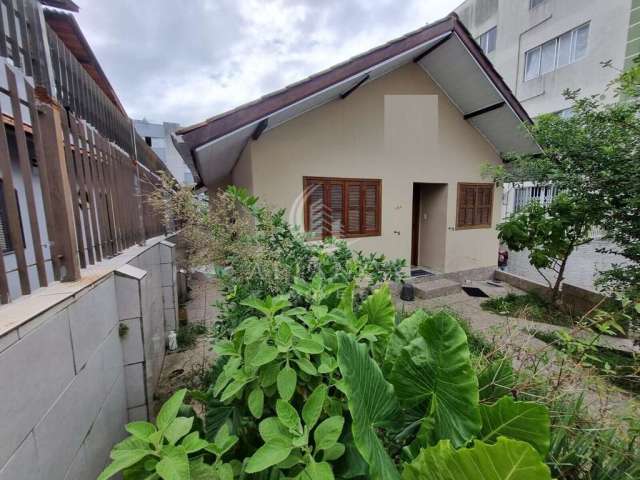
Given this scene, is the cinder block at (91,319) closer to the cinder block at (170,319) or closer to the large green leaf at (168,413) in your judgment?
the large green leaf at (168,413)

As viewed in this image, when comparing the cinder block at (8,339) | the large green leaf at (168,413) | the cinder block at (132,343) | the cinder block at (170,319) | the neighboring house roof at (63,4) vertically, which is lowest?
the cinder block at (170,319)

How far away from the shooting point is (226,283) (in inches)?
79.5

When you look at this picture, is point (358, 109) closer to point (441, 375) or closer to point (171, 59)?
point (171, 59)

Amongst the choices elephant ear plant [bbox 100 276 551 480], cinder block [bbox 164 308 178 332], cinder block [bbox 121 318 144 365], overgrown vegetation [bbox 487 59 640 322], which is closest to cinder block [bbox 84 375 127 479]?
cinder block [bbox 121 318 144 365]

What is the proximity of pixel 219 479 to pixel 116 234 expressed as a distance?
2238 millimetres

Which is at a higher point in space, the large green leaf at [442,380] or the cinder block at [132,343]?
the large green leaf at [442,380]

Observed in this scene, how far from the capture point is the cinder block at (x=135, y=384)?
190 cm

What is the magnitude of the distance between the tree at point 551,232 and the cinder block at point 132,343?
651cm

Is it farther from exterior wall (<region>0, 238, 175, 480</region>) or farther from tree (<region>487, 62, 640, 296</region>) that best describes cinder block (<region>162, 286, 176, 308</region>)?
tree (<region>487, 62, 640, 296</region>)

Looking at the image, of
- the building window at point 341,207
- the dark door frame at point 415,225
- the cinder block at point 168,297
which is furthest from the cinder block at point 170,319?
the dark door frame at point 415,225

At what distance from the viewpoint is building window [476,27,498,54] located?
14.4 m

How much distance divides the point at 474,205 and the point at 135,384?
7.79 meters

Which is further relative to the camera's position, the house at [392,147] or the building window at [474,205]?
the building window at [474,205]

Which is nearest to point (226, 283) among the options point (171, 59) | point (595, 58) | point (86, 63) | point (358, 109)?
point (86, 63)
